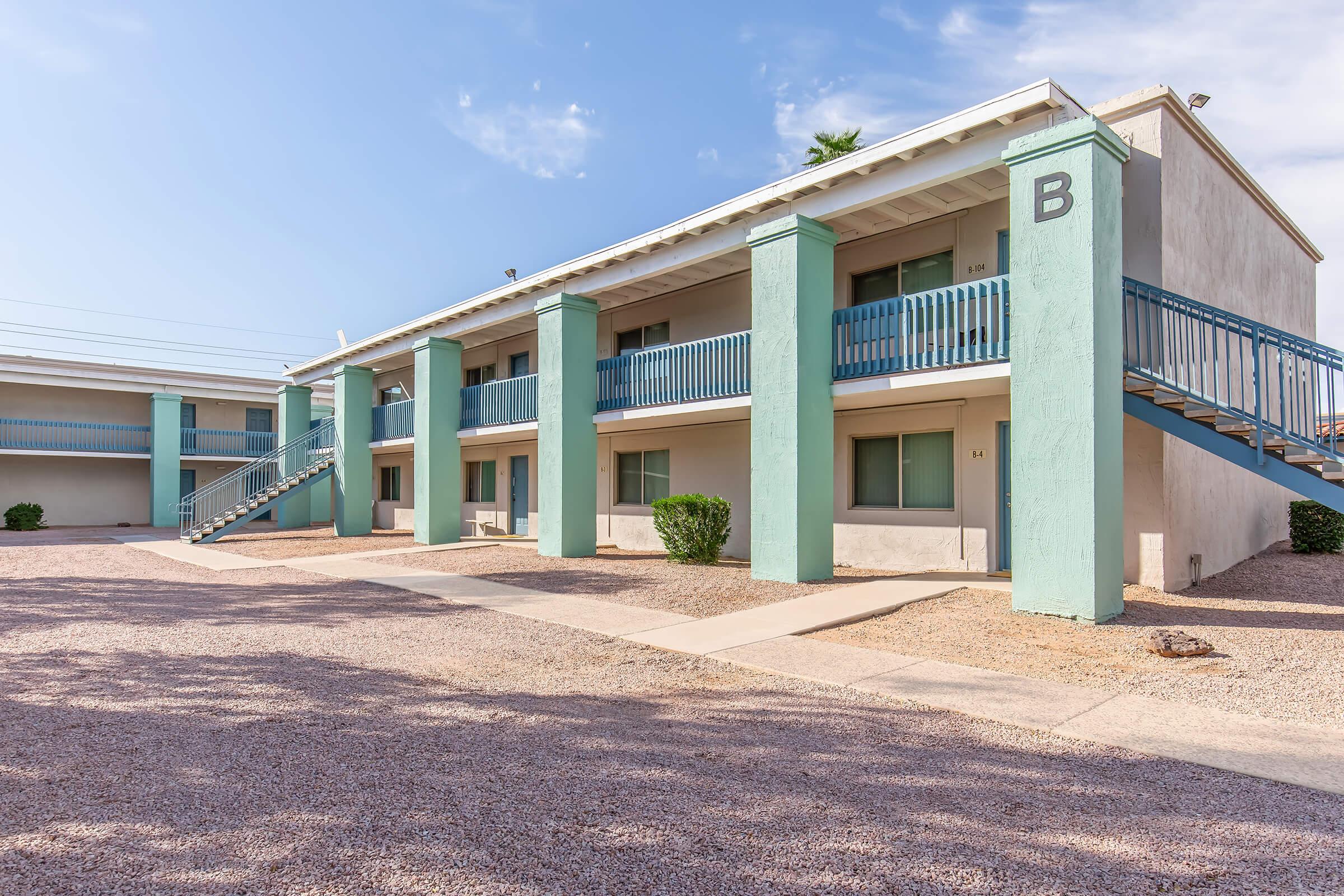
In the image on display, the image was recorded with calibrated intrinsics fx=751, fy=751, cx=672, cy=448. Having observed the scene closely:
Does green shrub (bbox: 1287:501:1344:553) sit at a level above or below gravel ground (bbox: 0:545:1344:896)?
above

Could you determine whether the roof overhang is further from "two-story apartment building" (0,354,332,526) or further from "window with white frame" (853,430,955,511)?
"two-story apartment building" (0,354,332,526)

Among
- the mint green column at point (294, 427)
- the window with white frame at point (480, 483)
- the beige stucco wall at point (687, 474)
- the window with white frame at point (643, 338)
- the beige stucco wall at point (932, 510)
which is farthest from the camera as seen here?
the mint green column at point (294, 427)

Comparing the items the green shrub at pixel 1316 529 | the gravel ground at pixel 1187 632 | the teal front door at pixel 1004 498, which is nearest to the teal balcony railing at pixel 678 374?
the teal front door at pixel 1004 498

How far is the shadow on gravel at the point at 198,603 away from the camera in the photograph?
9.11 meters

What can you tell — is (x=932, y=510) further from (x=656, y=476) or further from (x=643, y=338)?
(x=643, y=338)

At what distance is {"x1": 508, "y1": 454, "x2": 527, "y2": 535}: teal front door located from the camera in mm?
21031

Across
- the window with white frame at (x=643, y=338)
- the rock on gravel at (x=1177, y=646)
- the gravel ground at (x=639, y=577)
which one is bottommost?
the gravel ground at (x=639, y=577)

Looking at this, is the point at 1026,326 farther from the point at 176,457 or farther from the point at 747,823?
the point at 176,457

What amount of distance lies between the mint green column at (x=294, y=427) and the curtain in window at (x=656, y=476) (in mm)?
14824

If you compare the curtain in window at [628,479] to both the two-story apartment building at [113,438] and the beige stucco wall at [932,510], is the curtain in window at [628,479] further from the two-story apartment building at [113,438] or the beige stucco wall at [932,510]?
the two-story apartment building at [113,438]

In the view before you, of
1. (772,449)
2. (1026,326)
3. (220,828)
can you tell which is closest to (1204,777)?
(220,828)

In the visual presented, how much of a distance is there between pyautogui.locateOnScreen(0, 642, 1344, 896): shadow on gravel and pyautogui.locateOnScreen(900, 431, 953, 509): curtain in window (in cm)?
772

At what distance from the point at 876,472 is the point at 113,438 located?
3024 centimetres

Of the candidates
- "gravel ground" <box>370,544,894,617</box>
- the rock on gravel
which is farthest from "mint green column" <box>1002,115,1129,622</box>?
"gravel ground" <box>370,544,894,617</box>
